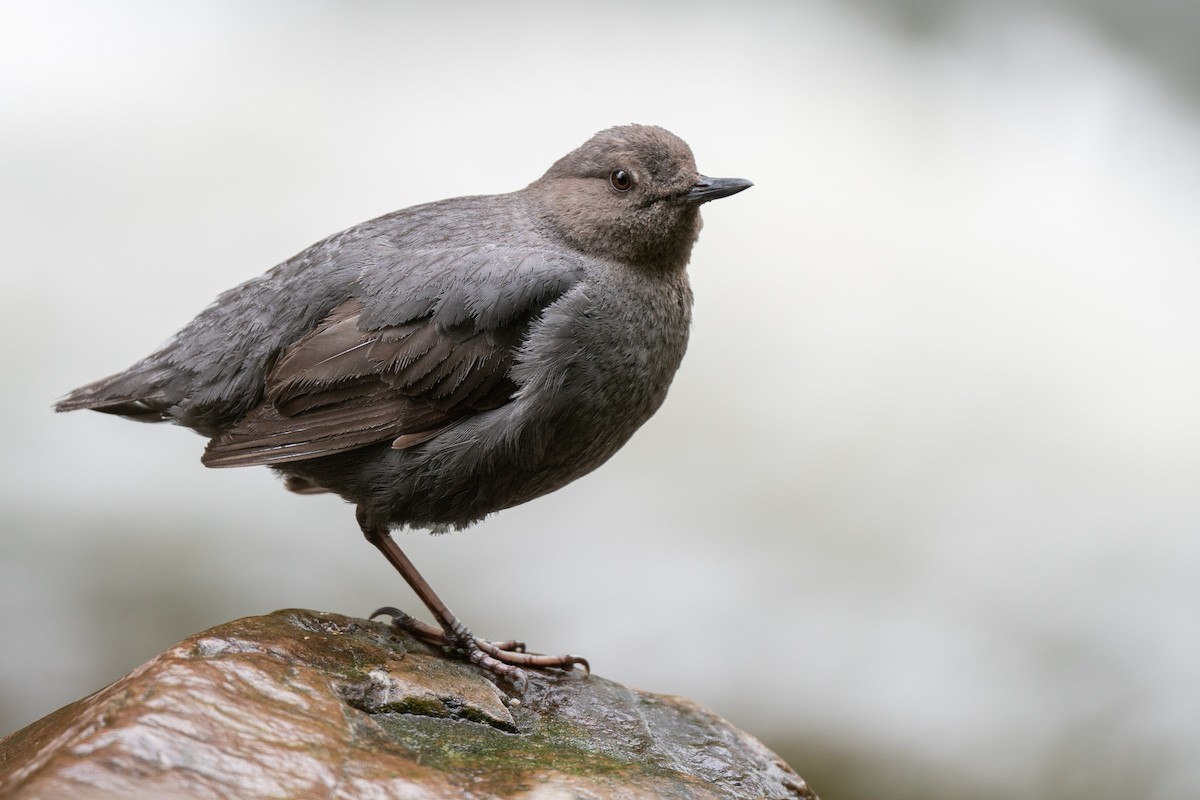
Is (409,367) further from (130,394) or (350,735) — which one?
(350,735)

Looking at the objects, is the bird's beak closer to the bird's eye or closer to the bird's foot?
the bird's eye

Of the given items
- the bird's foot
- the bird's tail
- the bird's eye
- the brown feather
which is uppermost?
the bird's eye

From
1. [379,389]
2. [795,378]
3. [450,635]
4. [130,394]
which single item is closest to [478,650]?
[450,635]

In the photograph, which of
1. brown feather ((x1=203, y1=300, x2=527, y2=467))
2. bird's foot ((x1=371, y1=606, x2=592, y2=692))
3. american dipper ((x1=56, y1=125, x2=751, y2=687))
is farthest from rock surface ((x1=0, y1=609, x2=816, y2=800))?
brown feather ((x1=203, y1=300, x2=527, y2=467))

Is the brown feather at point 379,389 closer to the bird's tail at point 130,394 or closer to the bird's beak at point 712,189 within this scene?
the bird's tail at point 130,394

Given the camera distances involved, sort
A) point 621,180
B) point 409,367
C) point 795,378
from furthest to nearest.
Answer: point 795,378, point 621,180, point 409,367

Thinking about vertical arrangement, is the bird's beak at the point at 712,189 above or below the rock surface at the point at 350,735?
above

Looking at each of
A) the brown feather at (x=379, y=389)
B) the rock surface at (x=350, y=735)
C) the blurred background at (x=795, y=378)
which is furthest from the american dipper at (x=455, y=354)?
the blurred background at (x=795, y=378)

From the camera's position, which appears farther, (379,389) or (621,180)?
(621,180)
